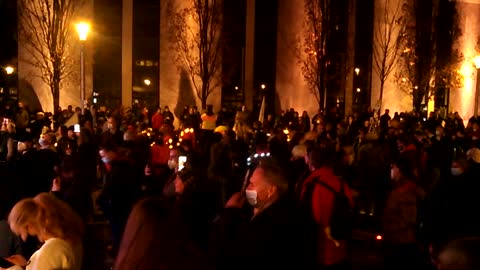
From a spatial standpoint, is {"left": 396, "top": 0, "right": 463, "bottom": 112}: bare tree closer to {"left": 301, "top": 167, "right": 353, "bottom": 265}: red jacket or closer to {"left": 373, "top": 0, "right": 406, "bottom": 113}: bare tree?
{"left": 373, "top": 0, "right": 406, "bottom": 113}: bare tree

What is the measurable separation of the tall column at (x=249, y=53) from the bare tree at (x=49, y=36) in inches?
322

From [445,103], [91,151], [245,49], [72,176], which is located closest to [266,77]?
[245,49]

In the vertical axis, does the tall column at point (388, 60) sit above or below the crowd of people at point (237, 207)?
above

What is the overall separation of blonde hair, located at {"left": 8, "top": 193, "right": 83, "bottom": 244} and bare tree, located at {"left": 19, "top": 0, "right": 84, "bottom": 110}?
2207cm

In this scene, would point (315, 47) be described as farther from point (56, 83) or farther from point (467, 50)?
point (56, 83)

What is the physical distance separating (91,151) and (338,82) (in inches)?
903

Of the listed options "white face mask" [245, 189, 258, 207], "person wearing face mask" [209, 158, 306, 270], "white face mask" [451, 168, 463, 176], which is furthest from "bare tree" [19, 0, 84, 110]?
"person wearing face mask" [209, 158, 306, 270]

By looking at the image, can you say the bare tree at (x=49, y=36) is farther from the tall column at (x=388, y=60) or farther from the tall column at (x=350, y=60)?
the tall column at (x=388, y=60)

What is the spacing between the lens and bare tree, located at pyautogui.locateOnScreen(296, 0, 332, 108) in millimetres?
28409

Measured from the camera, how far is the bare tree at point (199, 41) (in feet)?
92.8

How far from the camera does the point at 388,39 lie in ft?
104

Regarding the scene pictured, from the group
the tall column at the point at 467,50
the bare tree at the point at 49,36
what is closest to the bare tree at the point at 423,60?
the tall column at the point at 467,50

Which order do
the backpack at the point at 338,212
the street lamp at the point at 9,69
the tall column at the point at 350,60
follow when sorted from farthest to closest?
the tall column at the point at 350,60 → the street lamp at the point at 9,69 → the backpack at the point at 338,212

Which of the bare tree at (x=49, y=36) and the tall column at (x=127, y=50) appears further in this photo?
the tall column at (x=127, y=50)
